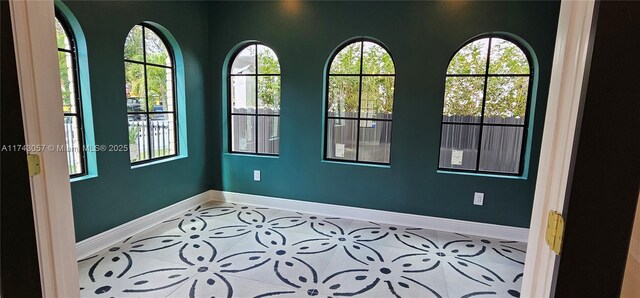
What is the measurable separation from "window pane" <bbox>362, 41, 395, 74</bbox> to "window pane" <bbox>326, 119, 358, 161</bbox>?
614 mm

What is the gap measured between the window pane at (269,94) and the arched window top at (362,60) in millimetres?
710

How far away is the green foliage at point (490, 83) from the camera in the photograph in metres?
3.19

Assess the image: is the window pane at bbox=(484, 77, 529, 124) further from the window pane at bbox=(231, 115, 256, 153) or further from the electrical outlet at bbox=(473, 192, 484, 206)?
the window pane at bbox=(231, 115, 256, 153)

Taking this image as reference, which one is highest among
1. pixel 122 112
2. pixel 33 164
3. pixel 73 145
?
pixel 122 112

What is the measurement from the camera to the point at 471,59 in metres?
3.27

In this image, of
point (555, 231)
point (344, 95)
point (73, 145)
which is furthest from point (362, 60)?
point (555, 231)

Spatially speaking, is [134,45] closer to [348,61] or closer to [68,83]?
[68,83]

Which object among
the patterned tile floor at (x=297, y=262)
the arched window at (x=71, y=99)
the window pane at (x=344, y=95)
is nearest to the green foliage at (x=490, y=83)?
the window pane at (x=344, y=95)

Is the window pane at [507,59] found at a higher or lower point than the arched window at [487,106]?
higher

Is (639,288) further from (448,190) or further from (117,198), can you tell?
(117,198)

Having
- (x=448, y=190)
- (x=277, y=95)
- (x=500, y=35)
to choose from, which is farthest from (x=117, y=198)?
(x=500, y=35)

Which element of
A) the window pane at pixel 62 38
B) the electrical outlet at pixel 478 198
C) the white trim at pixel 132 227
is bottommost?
the white trim at pixel 132 227

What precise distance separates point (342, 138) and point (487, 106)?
157 cm

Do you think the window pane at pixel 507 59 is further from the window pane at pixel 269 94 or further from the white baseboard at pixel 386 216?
the window pane at pixel 269 94
